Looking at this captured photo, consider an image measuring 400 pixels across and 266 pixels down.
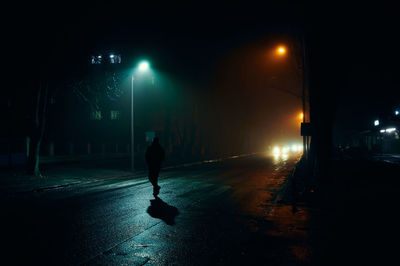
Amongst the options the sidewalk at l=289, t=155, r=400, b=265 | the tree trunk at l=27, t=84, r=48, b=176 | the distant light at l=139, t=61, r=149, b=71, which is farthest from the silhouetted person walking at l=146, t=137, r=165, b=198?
the tree trunk at l=27, t=84, r=48, b=176

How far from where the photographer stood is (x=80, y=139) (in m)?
51.4

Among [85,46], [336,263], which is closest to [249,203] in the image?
[336,263]

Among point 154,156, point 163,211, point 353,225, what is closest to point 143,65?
point 154,156

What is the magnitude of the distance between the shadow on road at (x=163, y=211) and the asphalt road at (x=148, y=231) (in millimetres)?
23

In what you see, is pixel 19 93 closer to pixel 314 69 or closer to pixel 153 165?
pixel 153 165

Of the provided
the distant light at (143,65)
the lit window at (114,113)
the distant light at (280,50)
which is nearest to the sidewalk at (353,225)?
the distant light at (280,50)

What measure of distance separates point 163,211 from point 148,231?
2152mm

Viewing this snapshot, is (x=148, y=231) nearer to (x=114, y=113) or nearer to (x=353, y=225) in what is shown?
(x=353, y=225)

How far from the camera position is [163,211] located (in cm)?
895

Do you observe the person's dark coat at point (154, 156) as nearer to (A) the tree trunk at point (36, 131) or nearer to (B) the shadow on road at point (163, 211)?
(B) the shadow on road at point (163, 211)

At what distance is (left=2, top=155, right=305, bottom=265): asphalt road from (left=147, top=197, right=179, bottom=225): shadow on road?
0.08ft

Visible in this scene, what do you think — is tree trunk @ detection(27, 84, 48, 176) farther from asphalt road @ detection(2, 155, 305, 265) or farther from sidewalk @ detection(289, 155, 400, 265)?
sidewalk @ detection(289, 155, 400, 265)

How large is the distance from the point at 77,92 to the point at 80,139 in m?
30.8

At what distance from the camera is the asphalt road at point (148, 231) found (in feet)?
17.0
